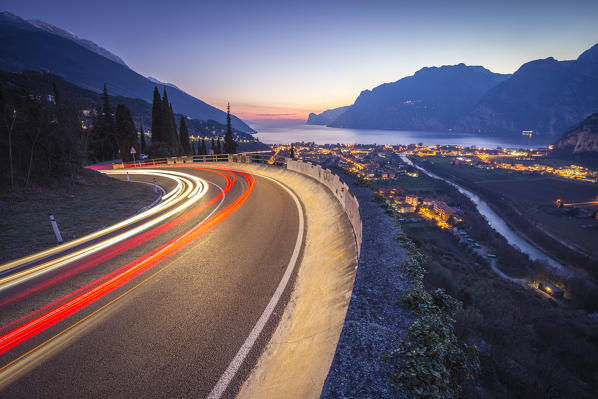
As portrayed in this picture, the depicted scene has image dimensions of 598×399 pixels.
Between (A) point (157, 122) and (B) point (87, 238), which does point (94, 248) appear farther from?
(A) point (157, 122)

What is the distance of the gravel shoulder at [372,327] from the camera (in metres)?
2.21

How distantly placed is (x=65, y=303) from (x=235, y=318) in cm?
355

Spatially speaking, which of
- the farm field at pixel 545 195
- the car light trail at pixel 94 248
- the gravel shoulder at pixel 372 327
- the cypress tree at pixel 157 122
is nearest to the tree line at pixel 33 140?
the car light trail at pixel 94 248

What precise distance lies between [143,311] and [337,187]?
844 centimetres

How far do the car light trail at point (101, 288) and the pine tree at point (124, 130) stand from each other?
48.7 m

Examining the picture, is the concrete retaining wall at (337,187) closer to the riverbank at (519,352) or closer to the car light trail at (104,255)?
the riverbank at (519,352)

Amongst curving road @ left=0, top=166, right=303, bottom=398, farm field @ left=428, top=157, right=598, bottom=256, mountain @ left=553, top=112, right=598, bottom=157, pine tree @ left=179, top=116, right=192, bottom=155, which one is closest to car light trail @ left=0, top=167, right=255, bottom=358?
curving road @ left=0, top=166, right=303, bottom=398

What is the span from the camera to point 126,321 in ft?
13.7

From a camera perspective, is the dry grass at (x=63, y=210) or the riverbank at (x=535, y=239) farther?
the riverbank at (x=535, y=239)

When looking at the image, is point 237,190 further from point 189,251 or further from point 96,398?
point 96,398

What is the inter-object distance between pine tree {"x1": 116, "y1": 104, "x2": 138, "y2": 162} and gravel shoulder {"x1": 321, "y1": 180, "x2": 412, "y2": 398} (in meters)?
54.8

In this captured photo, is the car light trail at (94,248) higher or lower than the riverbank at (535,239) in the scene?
higher

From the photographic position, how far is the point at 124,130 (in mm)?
Answer: 44938

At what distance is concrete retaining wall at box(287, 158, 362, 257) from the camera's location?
702 centimetres
